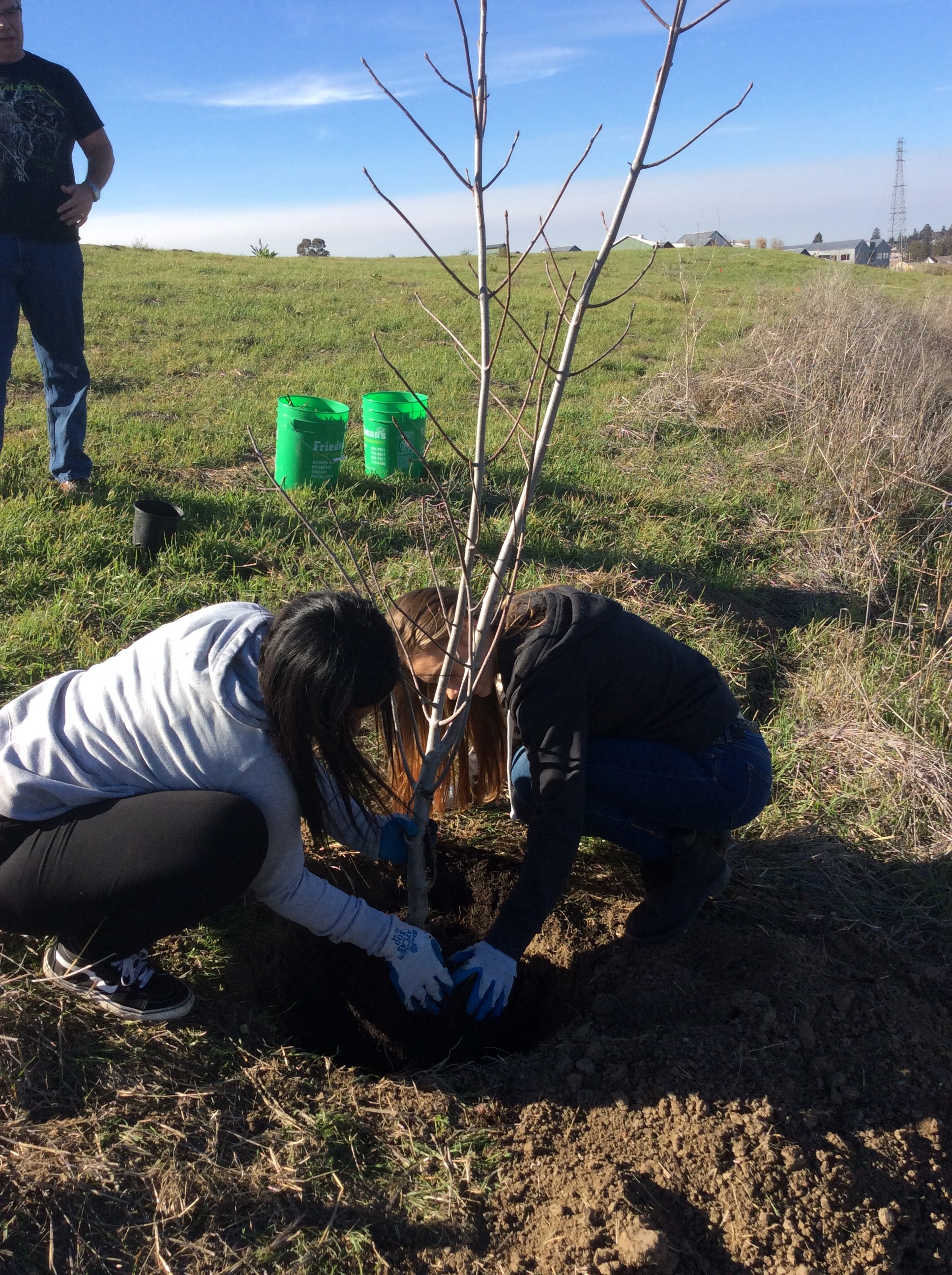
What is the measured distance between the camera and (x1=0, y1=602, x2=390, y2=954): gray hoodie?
1648 millimetres

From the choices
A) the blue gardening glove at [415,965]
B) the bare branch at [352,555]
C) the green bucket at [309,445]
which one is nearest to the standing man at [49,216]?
the green bucket at [309,445]

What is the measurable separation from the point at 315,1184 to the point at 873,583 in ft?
11.7

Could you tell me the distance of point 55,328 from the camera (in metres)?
3.87

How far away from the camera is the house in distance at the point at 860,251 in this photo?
2623cm

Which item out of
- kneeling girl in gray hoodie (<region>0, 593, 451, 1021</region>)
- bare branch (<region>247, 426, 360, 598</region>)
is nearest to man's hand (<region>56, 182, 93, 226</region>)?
bare branch (<region>247, 426, 360, 598</region>)

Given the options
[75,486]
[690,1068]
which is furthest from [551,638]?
[75,486]

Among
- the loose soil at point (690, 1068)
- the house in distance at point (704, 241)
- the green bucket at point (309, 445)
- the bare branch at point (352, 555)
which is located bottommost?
the loose soil at point (690, 1068)

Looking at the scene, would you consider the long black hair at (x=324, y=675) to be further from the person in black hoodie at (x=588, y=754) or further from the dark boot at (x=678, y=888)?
the dark boot at (x=678, y=888)

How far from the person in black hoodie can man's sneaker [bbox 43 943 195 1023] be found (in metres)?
0.61

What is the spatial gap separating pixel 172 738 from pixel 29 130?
3.32 m

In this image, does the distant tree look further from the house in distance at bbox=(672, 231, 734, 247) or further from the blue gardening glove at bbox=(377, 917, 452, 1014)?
the blue gardening glove at bbox=(377, 917, 452, 1014)

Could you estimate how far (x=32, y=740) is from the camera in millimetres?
1711

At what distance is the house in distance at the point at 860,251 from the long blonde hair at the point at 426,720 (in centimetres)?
2543

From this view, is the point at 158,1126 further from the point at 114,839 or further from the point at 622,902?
the point at 622,902
